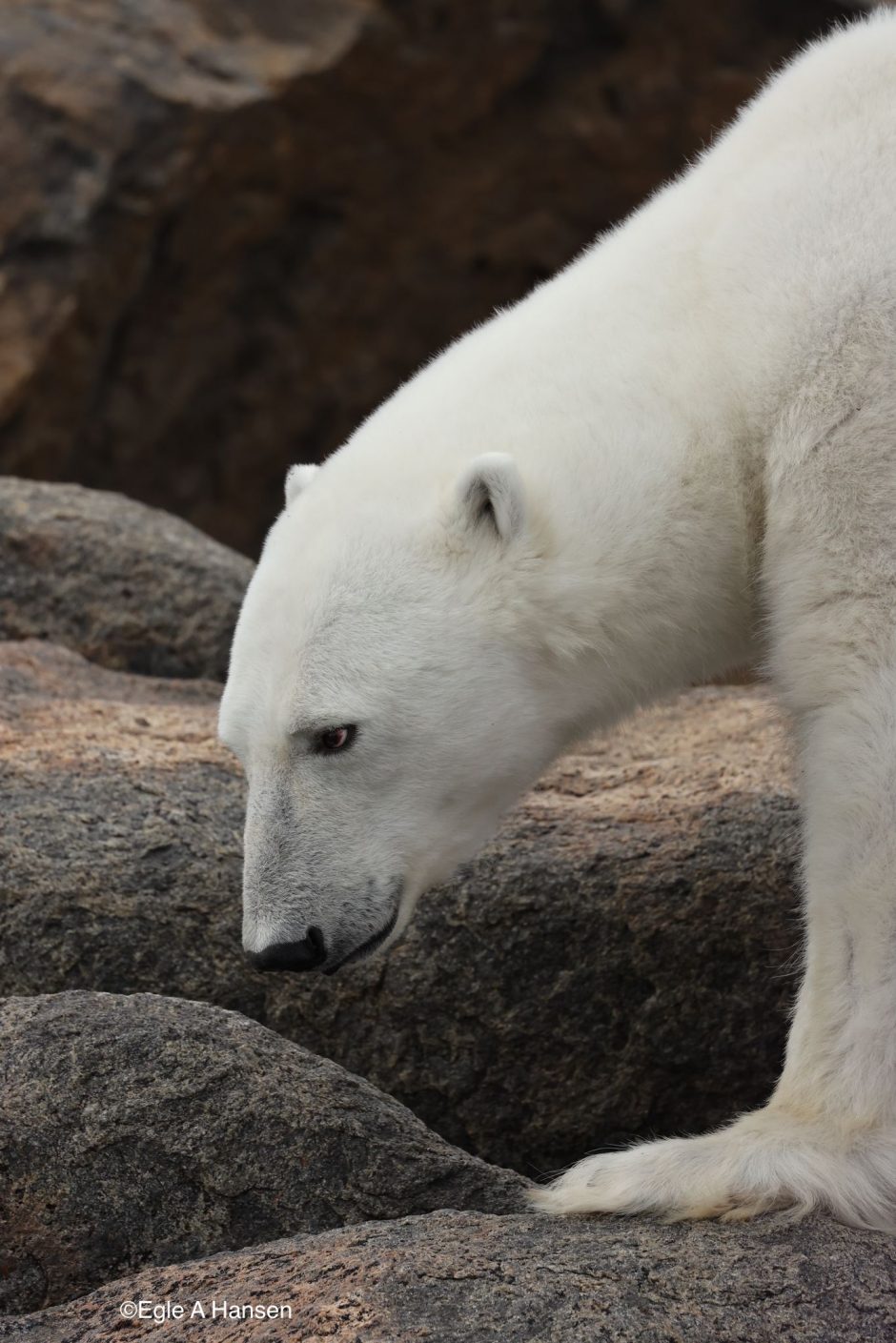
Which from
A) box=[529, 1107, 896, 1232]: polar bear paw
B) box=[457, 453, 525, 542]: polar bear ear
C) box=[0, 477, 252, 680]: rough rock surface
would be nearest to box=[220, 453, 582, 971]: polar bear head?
box=[457, 453, 525, 542]: polar bear ear

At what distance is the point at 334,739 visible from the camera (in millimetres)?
2541

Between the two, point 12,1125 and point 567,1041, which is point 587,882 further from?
point 12,1125

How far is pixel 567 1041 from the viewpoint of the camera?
10.2 ft

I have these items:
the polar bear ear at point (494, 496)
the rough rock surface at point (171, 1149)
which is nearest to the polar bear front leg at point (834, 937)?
the rough rock surface at point (171, 1149)

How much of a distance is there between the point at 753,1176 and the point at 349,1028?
1011mm

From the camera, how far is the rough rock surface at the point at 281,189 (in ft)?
21.4

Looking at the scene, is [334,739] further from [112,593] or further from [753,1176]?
[112,593]

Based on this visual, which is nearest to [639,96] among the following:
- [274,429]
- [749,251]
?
[274,429]

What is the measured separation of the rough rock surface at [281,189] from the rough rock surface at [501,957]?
3950 millimetres

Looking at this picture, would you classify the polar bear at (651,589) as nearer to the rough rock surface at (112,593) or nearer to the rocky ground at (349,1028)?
the rocky ground at (349,1028)

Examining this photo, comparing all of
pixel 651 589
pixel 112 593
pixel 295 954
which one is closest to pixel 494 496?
pixel 651 589

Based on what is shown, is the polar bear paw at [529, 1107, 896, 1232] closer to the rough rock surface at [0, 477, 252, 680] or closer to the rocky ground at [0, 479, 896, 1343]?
the rocky ground at [0, 479, 896, 1343]

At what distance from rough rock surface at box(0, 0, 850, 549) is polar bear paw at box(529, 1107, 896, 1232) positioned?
510 cm

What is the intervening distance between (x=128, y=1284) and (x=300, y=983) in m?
0.99
